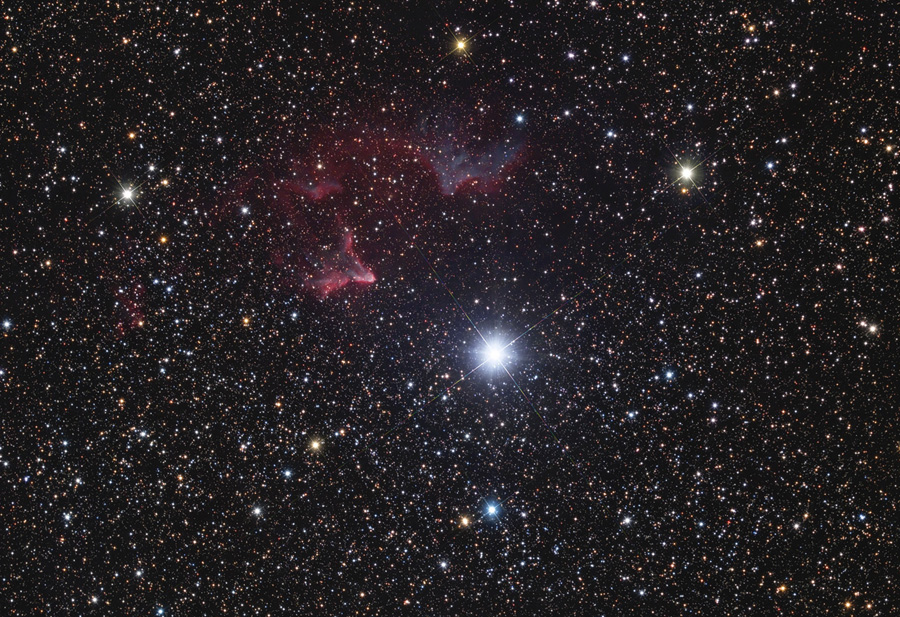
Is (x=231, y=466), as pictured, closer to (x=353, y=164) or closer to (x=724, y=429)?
(x=353, y=164)

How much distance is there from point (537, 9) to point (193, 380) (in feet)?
1.99

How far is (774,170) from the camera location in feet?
1.70

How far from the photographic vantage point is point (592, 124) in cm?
52

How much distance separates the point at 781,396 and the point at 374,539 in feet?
1.67

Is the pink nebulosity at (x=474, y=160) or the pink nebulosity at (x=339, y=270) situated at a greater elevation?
the pink nebulosity at (x=474, y=160)

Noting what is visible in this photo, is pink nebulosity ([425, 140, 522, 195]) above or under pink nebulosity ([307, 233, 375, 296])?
above

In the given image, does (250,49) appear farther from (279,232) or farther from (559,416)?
(559,416)

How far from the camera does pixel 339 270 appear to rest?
526 mm

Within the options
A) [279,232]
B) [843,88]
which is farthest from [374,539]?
[843,88]

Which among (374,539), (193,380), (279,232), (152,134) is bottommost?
(374,539)

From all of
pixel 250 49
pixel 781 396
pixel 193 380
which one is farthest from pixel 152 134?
pixel 781 396

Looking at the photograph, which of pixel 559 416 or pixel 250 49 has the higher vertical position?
pixel 250 49

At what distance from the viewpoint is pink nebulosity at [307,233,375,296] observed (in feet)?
1.73

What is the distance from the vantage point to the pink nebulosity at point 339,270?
53 centimetres
